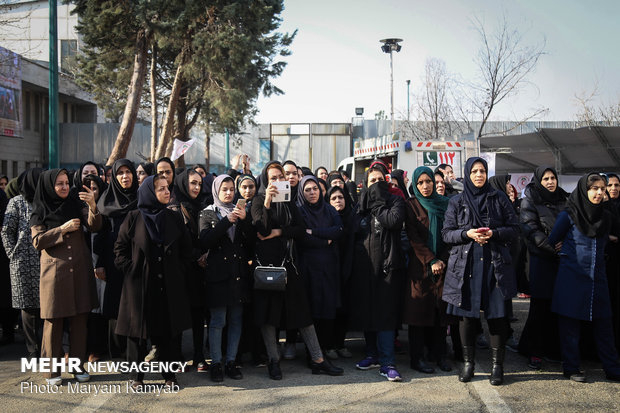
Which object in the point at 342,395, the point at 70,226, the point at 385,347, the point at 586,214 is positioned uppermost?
the point at 586,214

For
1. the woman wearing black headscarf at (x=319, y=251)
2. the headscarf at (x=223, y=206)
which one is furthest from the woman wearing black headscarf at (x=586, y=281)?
the headscarf at (x=223, y=206)

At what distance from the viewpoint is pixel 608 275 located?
577 cm

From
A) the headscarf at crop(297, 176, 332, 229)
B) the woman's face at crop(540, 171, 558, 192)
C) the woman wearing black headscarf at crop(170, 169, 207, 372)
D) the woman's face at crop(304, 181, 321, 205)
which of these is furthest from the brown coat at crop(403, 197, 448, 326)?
the woman wearing black headscarf at crop(170, 169, 207, 372)

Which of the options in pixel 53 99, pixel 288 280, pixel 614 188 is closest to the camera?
pixel 288 280

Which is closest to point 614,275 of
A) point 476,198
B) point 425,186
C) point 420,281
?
point 476,198

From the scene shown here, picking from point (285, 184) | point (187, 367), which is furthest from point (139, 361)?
point (285, 184)

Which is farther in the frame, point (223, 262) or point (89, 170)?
point (89, 170)

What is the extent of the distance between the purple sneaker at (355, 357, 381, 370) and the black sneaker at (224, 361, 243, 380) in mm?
1251

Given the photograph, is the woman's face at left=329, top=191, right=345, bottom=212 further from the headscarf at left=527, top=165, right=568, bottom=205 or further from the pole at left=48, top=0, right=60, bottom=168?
the pole at left=48, top=0, right=60, bottom=168

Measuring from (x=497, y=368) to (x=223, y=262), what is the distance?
2826mm

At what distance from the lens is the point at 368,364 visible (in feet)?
18.6

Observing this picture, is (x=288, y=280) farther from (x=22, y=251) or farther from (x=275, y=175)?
(x=22, y=251)

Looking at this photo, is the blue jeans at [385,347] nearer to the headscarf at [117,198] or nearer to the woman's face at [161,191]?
the woman's face at [161,191]

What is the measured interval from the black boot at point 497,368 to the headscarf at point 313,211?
2.09 metres
